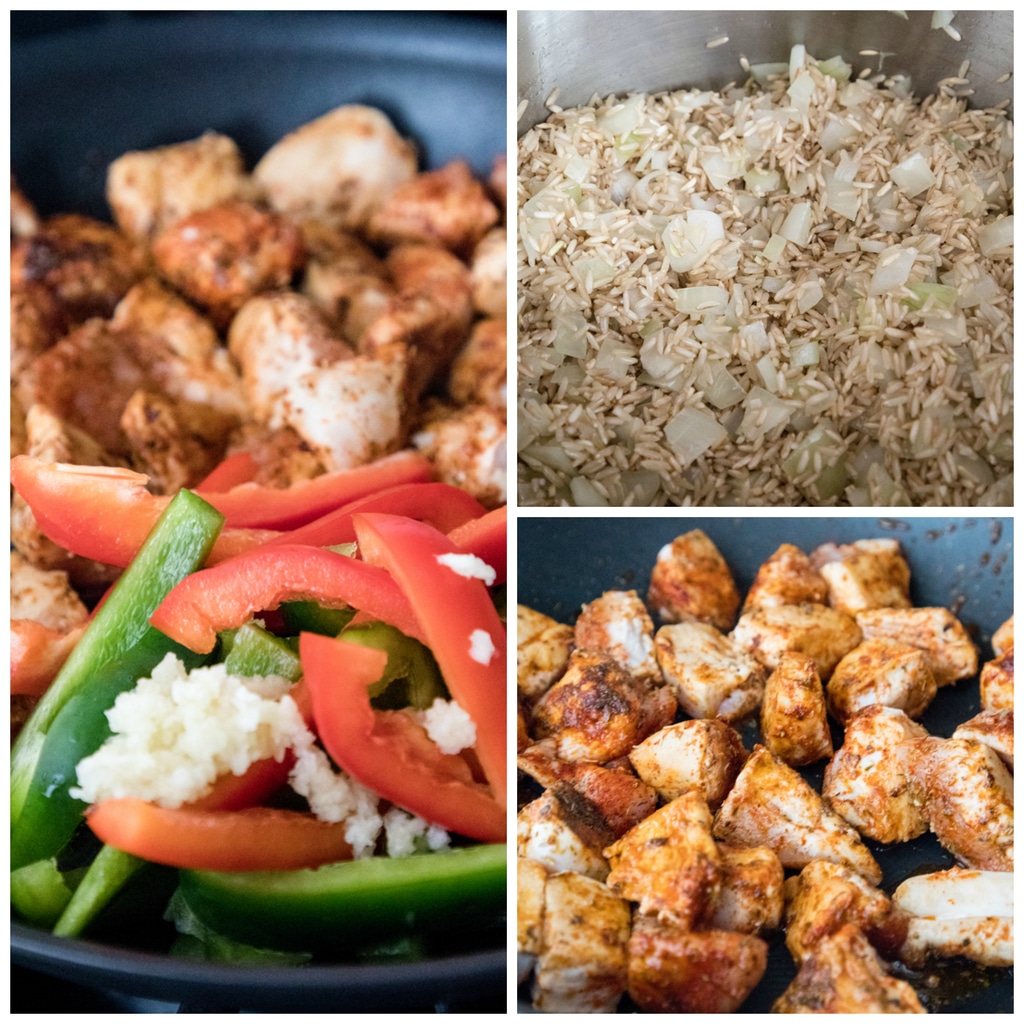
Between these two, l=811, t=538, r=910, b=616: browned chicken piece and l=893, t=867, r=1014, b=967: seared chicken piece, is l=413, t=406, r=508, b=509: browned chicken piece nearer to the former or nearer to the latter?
l=811, t=538, r=910, b=616: browned chicken piece

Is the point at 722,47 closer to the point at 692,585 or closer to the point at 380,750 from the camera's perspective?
the point at 692,585

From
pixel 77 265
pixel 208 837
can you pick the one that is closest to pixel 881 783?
pixel 208 837

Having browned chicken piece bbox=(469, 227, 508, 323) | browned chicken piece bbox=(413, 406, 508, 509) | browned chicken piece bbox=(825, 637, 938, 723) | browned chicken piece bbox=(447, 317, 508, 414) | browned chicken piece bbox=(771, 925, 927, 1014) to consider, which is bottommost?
browned chicken piece bbox=(771, 925, 927, 1014)

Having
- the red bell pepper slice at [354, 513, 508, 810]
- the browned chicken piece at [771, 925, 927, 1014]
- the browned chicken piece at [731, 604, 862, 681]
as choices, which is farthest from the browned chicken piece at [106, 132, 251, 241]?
the browned chicken piece at [771, 925, 927, 1014]

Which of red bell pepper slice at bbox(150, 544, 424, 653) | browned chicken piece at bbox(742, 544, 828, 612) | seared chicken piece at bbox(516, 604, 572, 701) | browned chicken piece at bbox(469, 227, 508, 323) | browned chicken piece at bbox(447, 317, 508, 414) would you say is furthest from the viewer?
browned chicken piece at bbox(469, 227, 508, 323)

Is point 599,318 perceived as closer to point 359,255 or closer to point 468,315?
point 468,315

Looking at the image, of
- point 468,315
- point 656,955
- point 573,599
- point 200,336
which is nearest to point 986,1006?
point 656,955

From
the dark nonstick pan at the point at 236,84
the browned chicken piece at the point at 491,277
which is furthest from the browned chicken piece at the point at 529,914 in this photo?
the dark nonstick pan at the point at 236,84
